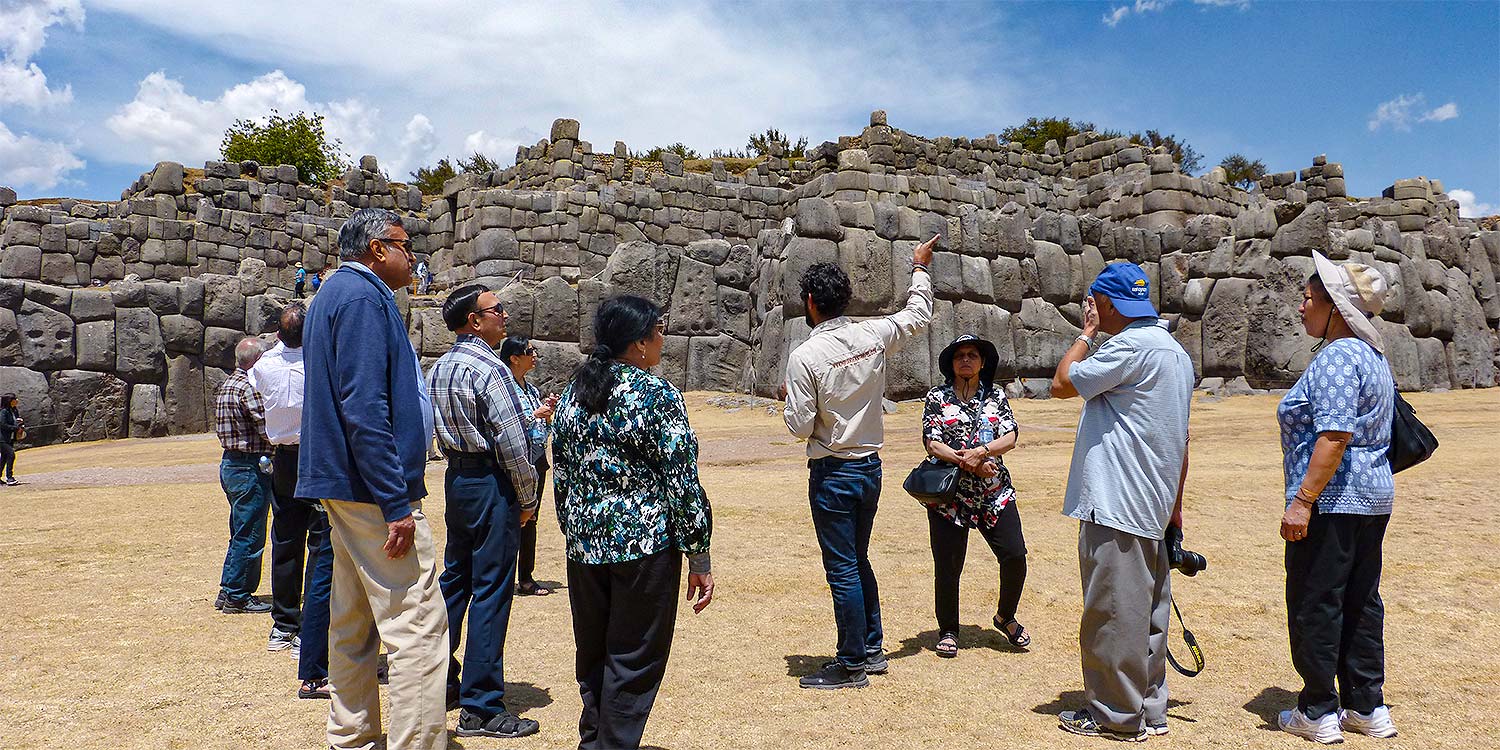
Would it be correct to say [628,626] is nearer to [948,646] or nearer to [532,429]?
[532,429]

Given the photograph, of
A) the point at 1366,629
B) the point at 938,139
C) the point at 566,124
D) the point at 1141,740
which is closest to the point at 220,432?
the point at 1141,740

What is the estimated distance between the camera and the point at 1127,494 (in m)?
3.56

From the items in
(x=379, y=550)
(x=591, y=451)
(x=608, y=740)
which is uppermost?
(x=591, y=451)

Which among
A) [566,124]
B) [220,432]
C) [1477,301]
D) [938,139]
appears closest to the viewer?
[220,432]

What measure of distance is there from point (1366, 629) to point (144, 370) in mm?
18388

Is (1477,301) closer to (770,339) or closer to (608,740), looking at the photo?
(770,339)

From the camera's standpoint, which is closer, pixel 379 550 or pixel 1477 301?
pixel 379 550

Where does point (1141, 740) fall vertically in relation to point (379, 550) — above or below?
below

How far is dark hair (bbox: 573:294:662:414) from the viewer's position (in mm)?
3195

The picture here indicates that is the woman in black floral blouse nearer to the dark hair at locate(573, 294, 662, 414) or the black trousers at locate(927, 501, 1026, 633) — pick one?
the black trousers at locate(927, 501, 1026, 633)

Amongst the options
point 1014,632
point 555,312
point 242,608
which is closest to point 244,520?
point 242,608

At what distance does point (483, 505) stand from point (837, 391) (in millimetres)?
1691

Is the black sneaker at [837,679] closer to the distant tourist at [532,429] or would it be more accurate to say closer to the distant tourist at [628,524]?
the distant tourist at [628,524]

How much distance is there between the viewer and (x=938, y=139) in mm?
25531
